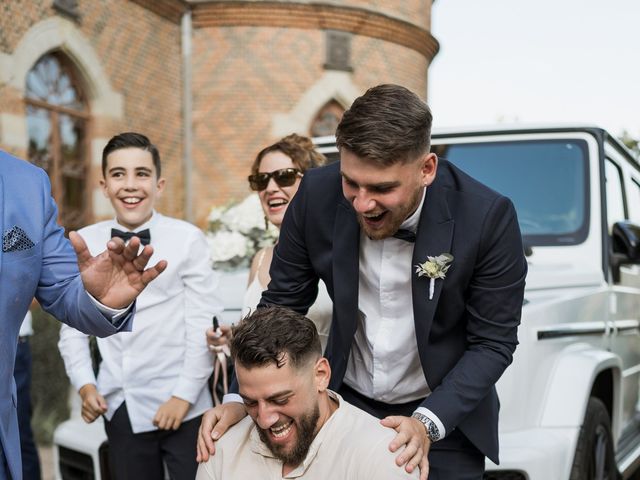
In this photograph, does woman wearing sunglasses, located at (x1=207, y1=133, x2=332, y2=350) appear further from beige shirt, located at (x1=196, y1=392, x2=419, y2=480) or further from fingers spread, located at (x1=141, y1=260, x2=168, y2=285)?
fingers spread, located at (x1=141, y1=260, x2=168, y2=285)

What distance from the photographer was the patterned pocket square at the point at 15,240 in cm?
182

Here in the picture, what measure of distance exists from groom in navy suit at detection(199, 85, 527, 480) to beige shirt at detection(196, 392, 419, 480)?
0.05 metres

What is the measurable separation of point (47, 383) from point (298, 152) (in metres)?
4.36

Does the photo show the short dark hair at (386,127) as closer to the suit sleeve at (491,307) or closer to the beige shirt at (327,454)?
the suit sleeve at (491,307)

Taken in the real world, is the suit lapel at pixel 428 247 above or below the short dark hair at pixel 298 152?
below

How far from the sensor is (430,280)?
86.4 inches

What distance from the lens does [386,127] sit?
1935 millimetres

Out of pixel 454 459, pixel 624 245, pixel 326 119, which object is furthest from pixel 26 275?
pixel 326 119

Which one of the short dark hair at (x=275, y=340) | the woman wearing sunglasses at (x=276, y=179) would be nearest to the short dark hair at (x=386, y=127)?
the short dark hair at (x=275, y=340)

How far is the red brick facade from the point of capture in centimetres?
1198

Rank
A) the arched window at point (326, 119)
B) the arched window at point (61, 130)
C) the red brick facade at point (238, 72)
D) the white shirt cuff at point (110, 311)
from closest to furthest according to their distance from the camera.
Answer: the white shirt cuff at point (110, 311) → the arched window at point (61, 130) → the red brick facade at point (238, 72) → the arched window at point (326, 119)

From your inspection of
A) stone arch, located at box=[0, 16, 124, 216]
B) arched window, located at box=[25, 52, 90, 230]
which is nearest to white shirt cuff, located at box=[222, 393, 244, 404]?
stone arch, located at box=[0, 16, 124, 216]

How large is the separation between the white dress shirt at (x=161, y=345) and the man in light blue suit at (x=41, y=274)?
118 centimetres

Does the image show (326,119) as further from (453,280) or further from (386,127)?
(386,127)
